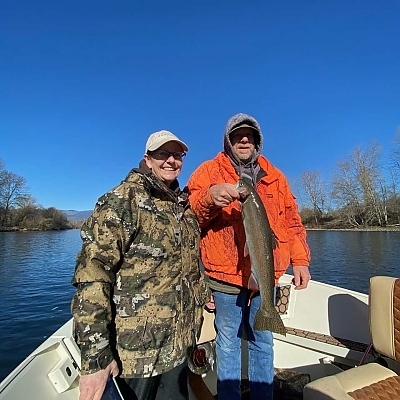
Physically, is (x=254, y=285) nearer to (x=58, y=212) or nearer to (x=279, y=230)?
(x=279, y=230)

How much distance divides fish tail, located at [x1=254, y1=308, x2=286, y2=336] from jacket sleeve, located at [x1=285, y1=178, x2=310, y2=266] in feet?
2.49

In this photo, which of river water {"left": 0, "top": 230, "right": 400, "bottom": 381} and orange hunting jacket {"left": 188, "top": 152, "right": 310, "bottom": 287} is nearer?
orange hunting jacket {"left": 188, "top": 152, "right": 310, "bottom": 287}

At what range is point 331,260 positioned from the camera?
23125 mm

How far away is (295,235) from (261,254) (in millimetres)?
843

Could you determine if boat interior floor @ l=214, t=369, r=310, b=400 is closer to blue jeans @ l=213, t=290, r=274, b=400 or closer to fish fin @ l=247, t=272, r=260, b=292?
blue jeans @ l=213, t=290, r=274, b=400

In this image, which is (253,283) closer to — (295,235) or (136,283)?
(295,235)

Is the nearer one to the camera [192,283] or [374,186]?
[192,283]

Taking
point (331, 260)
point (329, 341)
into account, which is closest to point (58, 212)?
point (331, 260)

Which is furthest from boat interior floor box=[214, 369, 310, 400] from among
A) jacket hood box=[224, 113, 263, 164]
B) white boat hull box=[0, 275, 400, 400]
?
jacket hood box=[224, 113, 263, 164]

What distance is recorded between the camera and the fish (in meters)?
2.75

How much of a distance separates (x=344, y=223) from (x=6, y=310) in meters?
56.0

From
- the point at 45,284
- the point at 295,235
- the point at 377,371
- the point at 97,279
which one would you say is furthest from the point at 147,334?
the point at 45,284

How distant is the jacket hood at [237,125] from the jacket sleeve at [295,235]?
1.61 ft

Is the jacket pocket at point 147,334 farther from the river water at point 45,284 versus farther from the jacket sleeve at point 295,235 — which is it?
the river water at point 45,284
